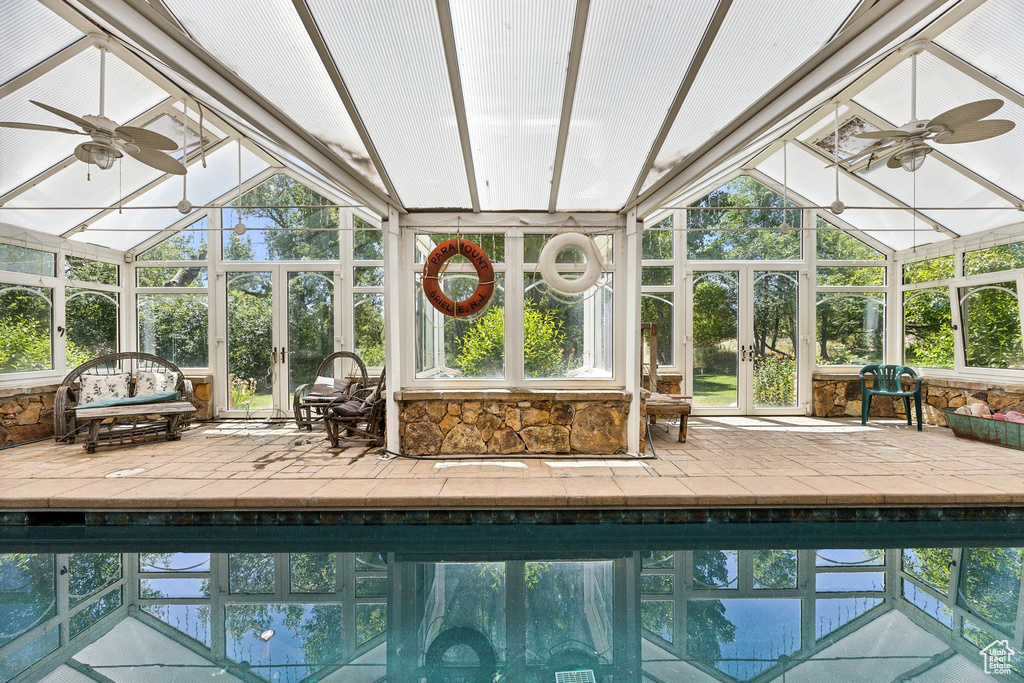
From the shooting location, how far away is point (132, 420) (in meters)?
5.32

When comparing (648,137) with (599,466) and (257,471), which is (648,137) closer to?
(599,466)

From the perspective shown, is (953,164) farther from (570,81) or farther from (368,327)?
(368,327)

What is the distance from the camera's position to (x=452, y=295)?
4.71m

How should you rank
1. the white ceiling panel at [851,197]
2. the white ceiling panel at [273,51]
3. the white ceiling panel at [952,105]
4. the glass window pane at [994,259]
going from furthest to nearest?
the white ceiling panel at [851,197] < the glass window pane at [994,259] < the white ceiling panel at [952,105] < the white ceiling panel at [273,51]

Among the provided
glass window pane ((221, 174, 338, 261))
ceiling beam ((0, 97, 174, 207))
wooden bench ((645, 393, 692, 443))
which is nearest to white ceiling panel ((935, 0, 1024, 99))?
wooden bench ((645, 393, 692, 443))

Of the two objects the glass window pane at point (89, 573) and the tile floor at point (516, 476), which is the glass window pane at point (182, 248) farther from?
the glass window pane at point (89, 573)

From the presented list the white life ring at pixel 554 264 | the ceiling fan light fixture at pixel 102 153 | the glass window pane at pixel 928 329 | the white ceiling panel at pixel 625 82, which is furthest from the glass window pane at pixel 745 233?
the ceiling fan light fixture at pixel 102 153

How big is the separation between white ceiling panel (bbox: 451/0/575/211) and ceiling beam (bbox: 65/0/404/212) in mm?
1052

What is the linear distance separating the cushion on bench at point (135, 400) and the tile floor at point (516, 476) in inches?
17.9

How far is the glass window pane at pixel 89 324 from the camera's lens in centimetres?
593

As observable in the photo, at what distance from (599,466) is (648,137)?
258 centimetres

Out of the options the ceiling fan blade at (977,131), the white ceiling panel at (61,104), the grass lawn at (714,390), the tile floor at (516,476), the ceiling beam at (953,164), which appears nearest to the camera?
the ceiling fan blade at (977,131)

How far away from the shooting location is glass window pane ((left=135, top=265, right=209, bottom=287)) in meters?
6.68

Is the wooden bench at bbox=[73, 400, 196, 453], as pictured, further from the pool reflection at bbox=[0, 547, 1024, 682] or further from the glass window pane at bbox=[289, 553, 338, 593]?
the glass window pane at bbox=[289, 553, 338, 593]
